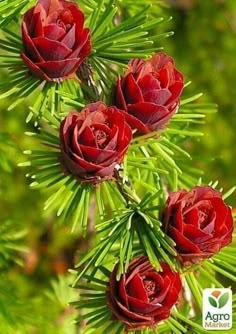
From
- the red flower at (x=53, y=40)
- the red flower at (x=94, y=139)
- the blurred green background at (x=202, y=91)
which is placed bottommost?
the blurred green background at (x=202, y=91)

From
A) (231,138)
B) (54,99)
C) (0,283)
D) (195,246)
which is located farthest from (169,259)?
(231,138)

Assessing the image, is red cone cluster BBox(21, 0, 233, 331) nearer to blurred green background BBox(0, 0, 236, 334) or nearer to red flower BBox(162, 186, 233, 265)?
red flower BBox(162, 186, 233, 265)

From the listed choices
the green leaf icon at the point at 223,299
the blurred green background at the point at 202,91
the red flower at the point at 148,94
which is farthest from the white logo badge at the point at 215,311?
the blurred green background at the point at 202,91

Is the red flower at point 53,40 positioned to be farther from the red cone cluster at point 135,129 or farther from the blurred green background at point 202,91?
the blurred green background at point 202,91

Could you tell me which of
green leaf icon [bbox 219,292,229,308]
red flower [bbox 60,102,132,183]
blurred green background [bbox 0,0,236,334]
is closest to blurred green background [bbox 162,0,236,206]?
blurred green background [bbox 0,0,236,334]

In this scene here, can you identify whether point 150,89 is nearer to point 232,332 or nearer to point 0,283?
point 232,332
